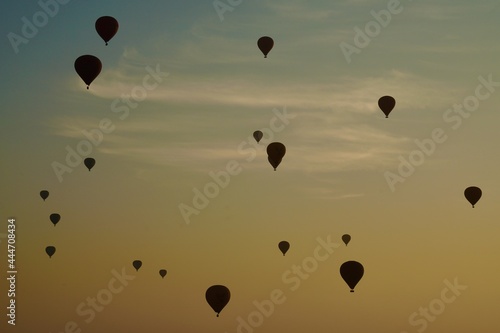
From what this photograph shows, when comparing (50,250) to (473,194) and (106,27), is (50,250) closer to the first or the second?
(106,27)

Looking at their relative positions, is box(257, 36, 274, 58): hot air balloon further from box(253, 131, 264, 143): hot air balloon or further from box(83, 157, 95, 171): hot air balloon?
box(83, 157, 95, 171): hot air balloon

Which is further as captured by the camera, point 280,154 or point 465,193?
point 465,193

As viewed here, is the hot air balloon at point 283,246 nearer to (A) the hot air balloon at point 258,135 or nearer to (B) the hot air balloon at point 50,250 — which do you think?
(A) the hot air balloon at point 258,135

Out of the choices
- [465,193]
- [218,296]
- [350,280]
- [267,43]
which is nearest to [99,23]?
[267,43]

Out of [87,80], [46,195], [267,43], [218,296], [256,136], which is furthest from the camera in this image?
[46,195]

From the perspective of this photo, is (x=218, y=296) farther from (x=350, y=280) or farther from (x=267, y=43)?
(x=267, y=43)

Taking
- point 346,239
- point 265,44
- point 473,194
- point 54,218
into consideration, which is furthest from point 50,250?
point 473,194

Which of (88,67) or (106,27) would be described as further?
(106,27)
